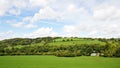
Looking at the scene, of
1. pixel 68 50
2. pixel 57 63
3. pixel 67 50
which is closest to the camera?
pixel 57 63

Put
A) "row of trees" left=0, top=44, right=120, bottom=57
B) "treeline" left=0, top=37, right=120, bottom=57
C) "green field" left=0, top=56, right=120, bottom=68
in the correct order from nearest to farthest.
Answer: "green field" left=0, top=56, right=120, bottom=68
"row of trees" left=0, top=44, right=120, bottom=57
"treeline" left=0, top=37, right=120, bottom=57

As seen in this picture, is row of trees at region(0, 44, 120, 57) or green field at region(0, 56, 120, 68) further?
row of trees at region(0, 44, 120, 57)

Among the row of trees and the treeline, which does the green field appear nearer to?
the row of trees

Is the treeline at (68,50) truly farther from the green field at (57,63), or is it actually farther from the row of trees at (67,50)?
the green field at (57,63)

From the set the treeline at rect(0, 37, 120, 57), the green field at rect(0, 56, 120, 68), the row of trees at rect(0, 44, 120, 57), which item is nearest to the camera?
the green field at rect(0, 56, 120, 68)

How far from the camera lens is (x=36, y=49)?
120938 millimetres

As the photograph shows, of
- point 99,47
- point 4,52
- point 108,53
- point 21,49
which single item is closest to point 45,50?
point 21,49

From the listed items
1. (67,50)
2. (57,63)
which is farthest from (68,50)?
(57,63)

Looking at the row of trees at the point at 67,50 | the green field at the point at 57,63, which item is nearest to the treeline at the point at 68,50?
the row of trees at the point at 67,50

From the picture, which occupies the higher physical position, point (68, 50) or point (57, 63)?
point (68, 50)

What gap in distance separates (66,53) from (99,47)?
22.7m

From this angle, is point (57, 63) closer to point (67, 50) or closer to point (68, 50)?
point (67, 50)

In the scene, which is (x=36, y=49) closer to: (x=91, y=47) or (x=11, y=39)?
(x=91, y=47)

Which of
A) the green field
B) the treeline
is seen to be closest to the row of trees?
the treeline
